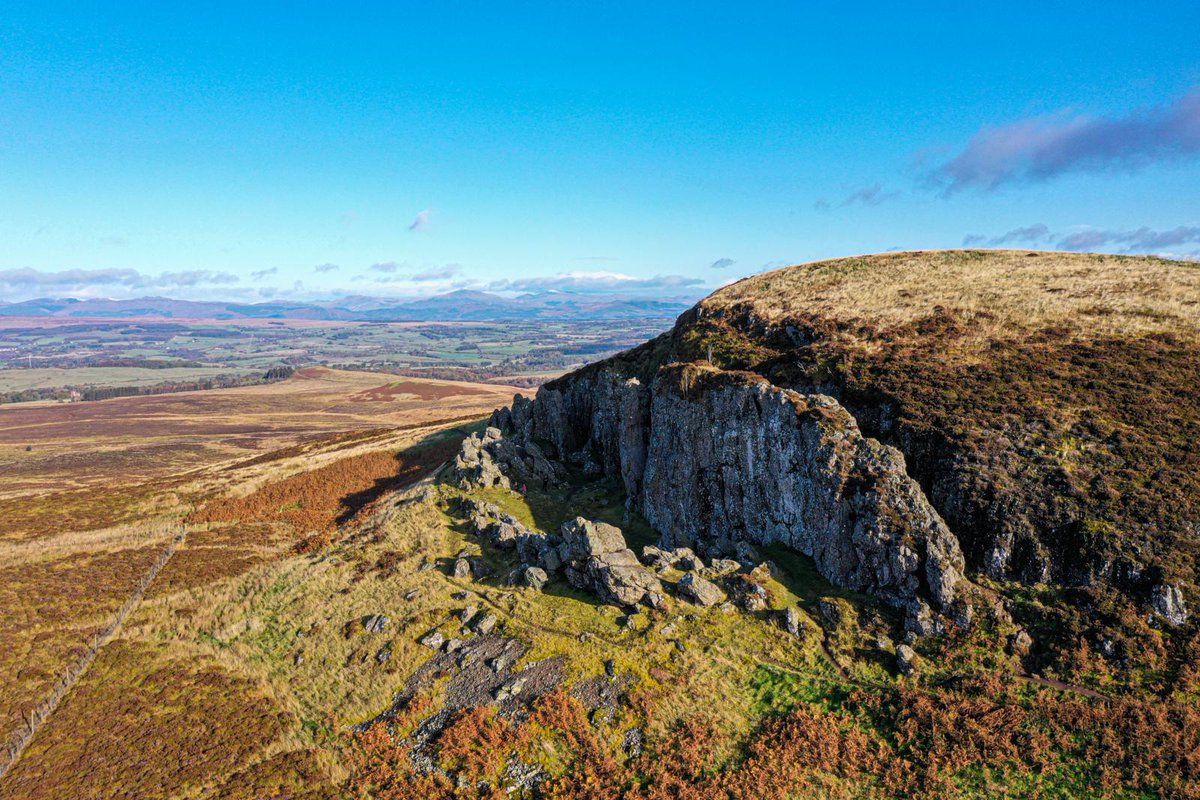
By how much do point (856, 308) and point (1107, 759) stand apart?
4122 cm

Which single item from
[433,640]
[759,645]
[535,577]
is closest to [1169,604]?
[759,645]

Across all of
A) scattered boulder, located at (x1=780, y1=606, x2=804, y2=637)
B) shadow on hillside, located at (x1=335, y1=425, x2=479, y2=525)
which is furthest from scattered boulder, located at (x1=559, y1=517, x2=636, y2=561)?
shadow on hillside, located at (x1=335, y1=425, x2=479, y2=525)

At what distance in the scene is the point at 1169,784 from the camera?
2241cm

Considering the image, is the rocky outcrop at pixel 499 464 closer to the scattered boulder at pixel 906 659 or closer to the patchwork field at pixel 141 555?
the patchwork field at pixel 141 555

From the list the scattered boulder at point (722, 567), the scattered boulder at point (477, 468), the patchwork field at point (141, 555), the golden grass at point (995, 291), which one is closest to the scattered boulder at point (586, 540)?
the scattered boulder at point (722, 567)

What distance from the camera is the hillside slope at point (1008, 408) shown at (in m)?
29.7

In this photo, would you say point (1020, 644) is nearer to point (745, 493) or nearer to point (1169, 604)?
point (1169, 604)

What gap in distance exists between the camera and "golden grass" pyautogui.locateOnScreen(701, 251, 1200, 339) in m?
48.1

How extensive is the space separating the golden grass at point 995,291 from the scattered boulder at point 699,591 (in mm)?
31921

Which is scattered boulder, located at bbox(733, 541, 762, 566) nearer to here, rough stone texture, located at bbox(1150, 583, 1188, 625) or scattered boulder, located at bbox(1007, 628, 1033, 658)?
scattered boulder, located at bbox(1007, 628, 1033, 658)

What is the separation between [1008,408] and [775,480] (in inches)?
632

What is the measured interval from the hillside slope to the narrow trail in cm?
3791

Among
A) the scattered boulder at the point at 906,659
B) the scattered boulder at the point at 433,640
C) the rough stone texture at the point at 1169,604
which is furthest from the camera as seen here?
the scattered boulder at the point at 433,640

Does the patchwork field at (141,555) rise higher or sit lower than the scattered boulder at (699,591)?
lower
